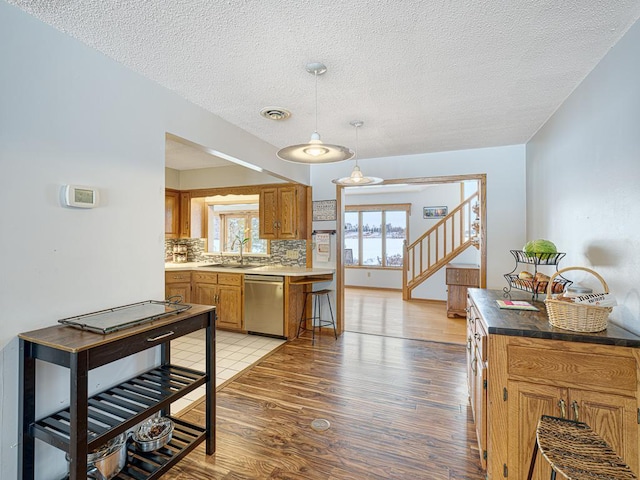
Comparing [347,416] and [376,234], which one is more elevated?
[376,234]

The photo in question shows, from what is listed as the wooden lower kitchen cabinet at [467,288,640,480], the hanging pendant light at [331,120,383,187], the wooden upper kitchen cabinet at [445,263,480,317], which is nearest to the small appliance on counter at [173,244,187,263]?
the hanging pendant light at [331,120,383,187]

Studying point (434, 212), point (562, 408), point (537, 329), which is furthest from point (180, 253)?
point (434, 212)

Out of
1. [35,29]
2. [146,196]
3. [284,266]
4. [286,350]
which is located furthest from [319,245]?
[35,29]

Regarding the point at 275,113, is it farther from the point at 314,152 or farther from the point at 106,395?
the point at 106,395

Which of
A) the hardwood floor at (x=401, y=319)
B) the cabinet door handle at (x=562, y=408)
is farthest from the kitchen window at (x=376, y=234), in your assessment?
the cabinet door handle at (x=562, y=408)

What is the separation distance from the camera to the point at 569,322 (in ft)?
4.97

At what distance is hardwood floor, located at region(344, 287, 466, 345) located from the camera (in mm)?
4410

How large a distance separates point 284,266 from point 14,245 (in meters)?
3.59

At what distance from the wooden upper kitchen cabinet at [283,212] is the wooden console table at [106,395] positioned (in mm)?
2548

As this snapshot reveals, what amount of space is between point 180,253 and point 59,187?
4056 millimetres

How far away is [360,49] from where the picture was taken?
174cm

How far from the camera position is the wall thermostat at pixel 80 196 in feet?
5.26

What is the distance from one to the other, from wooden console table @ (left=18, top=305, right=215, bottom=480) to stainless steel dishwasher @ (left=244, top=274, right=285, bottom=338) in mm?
2063

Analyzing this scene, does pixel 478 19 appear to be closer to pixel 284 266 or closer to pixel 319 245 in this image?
pixel 319 245
